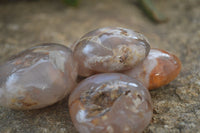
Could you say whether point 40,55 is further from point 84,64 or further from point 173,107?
point 173,107

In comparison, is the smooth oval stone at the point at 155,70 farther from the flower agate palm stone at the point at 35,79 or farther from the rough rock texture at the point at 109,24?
the flower agate palm stone at the point at 35,79

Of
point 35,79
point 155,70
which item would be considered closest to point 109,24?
point 155,70

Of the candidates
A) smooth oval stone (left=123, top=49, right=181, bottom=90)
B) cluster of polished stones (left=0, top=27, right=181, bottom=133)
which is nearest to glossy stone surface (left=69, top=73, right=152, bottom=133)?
cluster of polished stones (left=0, top=27, right=181, bottom=133)

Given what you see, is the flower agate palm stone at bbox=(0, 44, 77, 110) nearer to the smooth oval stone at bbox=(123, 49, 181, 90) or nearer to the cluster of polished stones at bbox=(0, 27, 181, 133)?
the cluster of polished stones at bbox=(0, 27, 181, 133)

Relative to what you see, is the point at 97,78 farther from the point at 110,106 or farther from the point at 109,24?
the point at 109,24

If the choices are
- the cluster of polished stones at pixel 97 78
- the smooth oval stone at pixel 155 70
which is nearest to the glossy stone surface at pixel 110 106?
the cluster of polished stones at pixel 97 78

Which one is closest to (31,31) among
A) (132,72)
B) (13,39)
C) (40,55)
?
(13,39)

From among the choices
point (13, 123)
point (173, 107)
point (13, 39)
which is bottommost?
point (13, 39)
